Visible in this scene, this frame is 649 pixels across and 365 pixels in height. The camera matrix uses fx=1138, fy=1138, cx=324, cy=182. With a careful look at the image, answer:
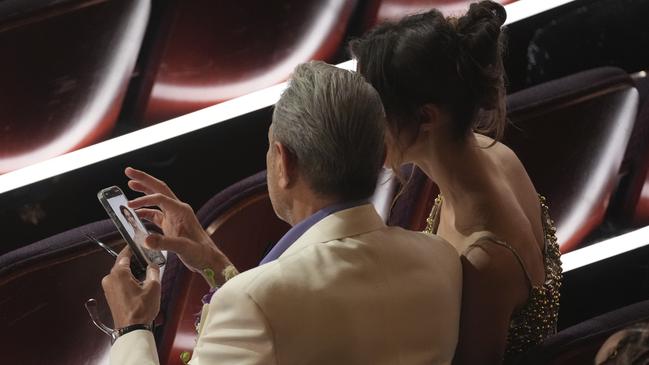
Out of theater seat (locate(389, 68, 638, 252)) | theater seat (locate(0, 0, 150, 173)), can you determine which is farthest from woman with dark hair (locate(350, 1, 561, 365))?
theater seat (locate(0, 0, 150, 173))

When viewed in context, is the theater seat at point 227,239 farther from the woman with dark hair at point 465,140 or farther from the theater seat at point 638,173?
the theater seat at point 638,173

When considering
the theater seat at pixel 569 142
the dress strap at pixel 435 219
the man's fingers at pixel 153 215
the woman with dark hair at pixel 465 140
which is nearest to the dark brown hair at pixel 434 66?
the woman with dark hair at pixel 465 140

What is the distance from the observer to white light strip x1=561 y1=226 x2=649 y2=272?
6.28 feet

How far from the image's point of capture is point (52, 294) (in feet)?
5.13

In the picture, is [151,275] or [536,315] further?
[536,315]

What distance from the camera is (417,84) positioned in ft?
3.98

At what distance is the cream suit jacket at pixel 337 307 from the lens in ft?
3.13

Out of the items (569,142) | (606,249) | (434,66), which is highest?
(434,66)

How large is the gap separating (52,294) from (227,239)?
26 cm

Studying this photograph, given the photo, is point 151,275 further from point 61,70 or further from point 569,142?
point 569,142

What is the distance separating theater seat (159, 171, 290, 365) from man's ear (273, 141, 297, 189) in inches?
23.8

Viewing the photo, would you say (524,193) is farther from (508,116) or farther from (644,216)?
(644,216)

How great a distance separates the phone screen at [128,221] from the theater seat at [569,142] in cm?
52

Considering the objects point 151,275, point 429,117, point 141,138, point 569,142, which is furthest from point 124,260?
point 569,142
